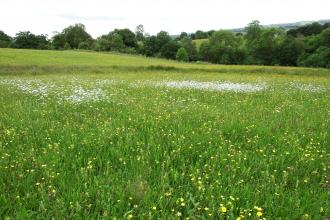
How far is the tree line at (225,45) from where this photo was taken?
92.2 m

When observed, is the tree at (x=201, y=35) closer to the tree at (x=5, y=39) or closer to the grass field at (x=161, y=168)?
the tree at (x=5, y=39)

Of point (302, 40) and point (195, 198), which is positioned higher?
point (302, 40)

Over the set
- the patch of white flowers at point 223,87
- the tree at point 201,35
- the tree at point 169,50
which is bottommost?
the patch of white flowers at point 223,87

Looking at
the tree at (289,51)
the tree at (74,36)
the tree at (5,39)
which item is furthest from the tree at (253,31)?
the tree at (5,39)

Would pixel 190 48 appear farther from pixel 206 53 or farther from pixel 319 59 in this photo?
pixel 319 59

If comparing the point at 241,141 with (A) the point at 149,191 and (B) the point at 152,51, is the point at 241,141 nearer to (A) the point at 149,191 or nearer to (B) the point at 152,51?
(A) the point at 149,191

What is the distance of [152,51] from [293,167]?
104532 millimetres

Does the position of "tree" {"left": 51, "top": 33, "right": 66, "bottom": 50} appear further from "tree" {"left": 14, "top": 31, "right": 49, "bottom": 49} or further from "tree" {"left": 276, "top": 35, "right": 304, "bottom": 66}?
"tree" {"left": 276, "top": 35, "right": 304, "bottom": 66}

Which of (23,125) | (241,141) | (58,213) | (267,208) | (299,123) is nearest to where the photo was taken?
(58,213)

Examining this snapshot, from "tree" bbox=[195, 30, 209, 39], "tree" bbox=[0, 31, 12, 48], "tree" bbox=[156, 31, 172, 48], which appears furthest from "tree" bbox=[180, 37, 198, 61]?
"tree" bbox=[0, 31, 12, 48]

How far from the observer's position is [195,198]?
4.54 metres

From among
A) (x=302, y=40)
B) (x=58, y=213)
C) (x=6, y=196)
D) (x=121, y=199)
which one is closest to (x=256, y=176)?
(x=121, y=199)

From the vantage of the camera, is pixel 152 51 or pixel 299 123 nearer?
pixel 299 123

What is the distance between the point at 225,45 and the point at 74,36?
58580 mm
